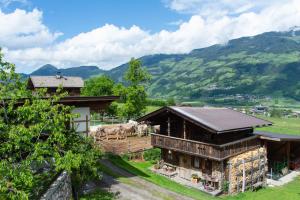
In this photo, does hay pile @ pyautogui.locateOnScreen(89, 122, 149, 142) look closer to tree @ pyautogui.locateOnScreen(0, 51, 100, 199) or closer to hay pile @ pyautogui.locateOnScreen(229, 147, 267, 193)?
hay pile @ pyautogui.locateOnScreen(229, 147, 267, 193)

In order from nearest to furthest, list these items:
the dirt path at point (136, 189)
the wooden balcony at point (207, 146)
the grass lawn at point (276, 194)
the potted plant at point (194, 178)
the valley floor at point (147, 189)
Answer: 1. the dirt path at point (136, 189)
2. the valley floor at point (147, 189)
3. the wooden balcony at point (207, 146)
4. the grass lawn at point (276, 194)
5. the potted plant at point (194, 178)

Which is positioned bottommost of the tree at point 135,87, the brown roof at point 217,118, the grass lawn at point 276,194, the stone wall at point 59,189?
the grass lawn at point 276,194

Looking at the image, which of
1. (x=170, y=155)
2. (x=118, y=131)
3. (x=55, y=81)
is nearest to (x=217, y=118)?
(x=170, y=155)

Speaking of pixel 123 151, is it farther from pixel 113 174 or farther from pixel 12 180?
pixel 12 180

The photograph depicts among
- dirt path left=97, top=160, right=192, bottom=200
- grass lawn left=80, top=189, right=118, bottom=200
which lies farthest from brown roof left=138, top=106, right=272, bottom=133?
grass lawn left=80, top=189, right=118, bottom=200

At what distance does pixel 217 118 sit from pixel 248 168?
6.41m

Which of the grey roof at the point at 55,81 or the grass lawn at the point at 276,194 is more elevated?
the grey roof at the point at 55,81

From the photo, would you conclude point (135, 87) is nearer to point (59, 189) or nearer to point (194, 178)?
point (194, 178)

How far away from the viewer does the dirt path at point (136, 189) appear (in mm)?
22266

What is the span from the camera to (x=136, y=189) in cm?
2359

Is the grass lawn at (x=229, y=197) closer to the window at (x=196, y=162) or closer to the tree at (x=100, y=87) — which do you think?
the window at (x=196, y=162)

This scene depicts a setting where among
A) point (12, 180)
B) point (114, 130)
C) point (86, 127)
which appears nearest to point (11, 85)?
point (12, 180)

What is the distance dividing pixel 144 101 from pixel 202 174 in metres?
30.3

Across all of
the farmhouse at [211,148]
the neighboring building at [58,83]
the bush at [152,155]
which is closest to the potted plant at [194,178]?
the farmhouse at [211,148]
